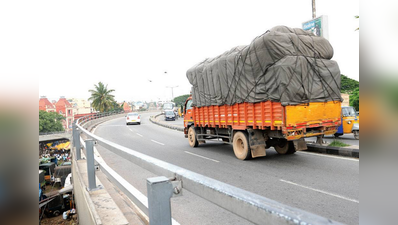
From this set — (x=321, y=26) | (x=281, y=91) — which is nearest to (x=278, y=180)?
(x=281, y=91)

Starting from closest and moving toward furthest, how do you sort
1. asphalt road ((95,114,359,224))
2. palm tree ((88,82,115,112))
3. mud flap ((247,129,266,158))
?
1. asphalt road ((95,114,359,224))
2. mud flap ((247,129,266,158))
3. palm tree ((88,82,115,112))

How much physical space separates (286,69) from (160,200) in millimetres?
6898

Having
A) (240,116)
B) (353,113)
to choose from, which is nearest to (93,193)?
(240,116)

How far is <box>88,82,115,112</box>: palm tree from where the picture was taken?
60094 millimetres

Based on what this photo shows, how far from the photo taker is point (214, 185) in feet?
4.00

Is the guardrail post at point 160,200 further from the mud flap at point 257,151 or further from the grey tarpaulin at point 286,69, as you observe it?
the mud flap at point 257,151

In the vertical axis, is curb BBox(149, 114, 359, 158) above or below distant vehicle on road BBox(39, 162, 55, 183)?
above

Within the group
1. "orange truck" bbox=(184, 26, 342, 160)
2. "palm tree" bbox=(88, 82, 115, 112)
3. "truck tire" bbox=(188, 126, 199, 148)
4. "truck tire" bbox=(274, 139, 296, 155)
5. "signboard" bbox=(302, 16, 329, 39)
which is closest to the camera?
"orange truck" bbox=(184, 26, 342, 160)

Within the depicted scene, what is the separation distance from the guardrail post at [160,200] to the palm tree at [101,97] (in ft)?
203

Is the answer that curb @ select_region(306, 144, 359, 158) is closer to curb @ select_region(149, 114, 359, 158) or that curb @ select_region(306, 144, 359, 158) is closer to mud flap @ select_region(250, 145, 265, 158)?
curb @ select_region(149, 114, 359, 158)

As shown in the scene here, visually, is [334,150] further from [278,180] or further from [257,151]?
[278,180]

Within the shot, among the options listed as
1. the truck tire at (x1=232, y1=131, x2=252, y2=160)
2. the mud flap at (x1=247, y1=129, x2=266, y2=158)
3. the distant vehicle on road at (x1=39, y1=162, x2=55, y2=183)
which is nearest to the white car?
the distant vehicle on road at (x1=39, y1=162, x2=55, y2=183)
